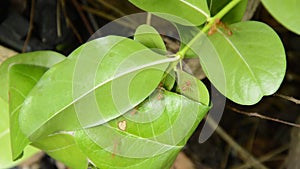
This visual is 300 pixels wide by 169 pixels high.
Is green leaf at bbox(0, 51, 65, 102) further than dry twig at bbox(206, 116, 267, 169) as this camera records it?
No

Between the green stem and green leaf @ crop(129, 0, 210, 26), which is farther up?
green leaf @ crop(129, 0, 210, 26)

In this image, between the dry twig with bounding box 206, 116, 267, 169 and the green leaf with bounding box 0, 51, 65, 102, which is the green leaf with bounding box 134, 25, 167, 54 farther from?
the dry twig with bounding box 206, 116, 267, 169

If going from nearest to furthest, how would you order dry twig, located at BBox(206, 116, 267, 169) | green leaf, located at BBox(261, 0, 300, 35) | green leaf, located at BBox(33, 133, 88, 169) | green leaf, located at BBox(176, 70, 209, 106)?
green leaf, located at BBox(261, 0, 300, 35) → green leaf, located at BBox(176, 70, 209, 106) → green leaf, located at BBox(33, 133, 88, 169) → dry twig, located at BBox(206, 116, 267, 169)

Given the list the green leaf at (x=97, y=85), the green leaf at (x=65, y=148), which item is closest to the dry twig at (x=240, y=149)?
the green leaf at (x=65, y=148)

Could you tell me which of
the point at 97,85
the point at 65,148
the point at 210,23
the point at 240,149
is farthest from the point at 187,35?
the point at 240,149

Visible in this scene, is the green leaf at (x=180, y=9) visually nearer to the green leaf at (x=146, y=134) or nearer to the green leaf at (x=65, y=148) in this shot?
the green leaf at (x=146, y=134)

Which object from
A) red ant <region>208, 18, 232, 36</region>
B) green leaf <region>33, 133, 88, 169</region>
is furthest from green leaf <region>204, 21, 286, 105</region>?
green leaf <region>33, 133, 88, 169</region>

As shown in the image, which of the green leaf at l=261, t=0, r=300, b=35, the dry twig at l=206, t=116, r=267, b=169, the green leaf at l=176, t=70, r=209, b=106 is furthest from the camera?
the dry twig at l=206, t=116, r=267, b=169
